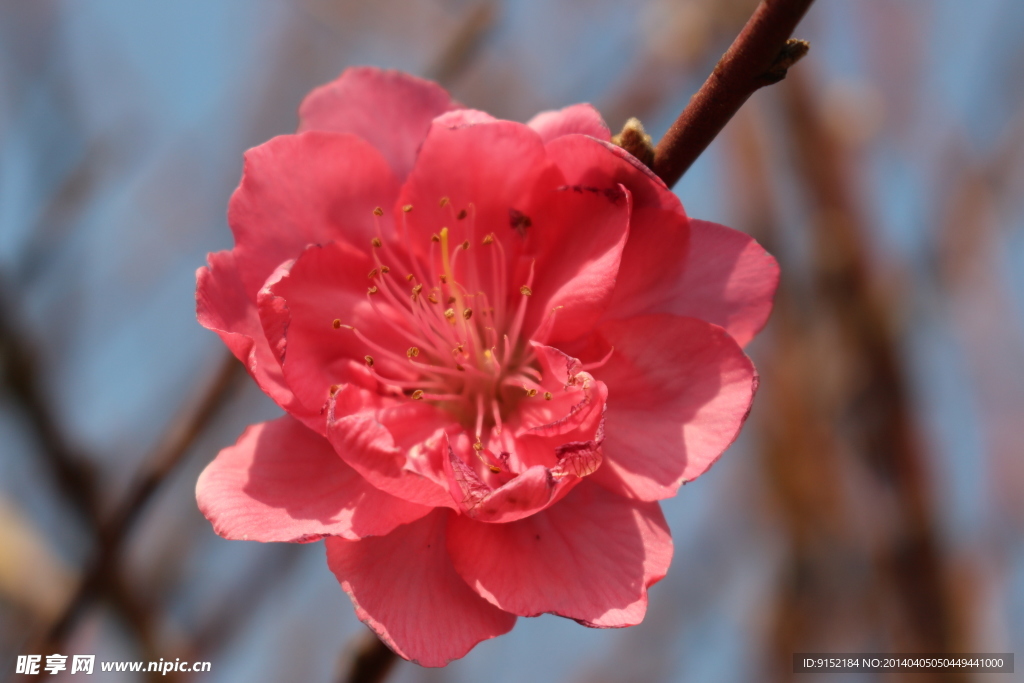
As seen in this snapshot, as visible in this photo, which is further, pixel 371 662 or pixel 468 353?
pixel 468 353

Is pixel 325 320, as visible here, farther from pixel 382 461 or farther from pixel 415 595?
pixel 415 595

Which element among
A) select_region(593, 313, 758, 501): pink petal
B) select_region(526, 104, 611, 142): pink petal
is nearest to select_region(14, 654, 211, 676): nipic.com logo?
select_region(593, 313, 758, 501): pink petal

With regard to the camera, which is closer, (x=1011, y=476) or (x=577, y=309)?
(x=577, y=309)

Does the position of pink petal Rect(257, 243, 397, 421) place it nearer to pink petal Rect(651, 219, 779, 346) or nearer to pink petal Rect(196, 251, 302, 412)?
pink petal Rect(196, 251, 302, 412)

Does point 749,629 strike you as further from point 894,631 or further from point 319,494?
point 319,494

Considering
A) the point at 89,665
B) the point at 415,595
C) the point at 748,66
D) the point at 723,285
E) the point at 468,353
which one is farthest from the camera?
the point at 89,665

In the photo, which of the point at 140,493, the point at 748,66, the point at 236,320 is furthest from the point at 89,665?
the point at 748,66

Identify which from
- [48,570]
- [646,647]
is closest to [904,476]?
[646,647]
